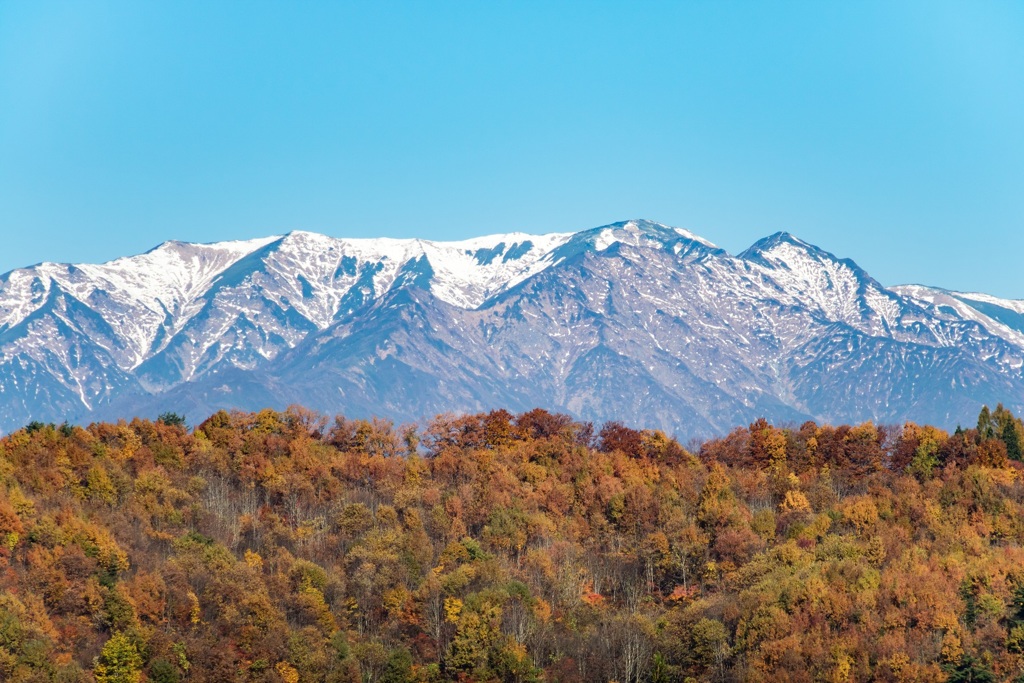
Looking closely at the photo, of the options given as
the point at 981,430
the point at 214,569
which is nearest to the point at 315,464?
the point at 214,569

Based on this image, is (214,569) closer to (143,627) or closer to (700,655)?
(143,627)

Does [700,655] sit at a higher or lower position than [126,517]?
lower

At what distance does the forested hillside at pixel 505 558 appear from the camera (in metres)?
122

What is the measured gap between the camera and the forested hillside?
12206 cm

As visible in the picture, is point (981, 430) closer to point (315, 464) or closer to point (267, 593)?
point (315, 464)

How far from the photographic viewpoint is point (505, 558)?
149125mm

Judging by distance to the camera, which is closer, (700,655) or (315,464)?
(700,655)

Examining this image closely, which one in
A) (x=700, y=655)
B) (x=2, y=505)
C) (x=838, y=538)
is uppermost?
(x=2, y=505)

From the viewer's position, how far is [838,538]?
146750mm

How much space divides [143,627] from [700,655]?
1874 inches

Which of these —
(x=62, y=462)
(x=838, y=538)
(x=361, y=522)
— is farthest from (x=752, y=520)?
(x=62, y=462)

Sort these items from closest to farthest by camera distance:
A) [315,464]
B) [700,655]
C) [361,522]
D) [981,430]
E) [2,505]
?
[700,655] < [2,505] < [361,522] < [315,464] < [981,430]

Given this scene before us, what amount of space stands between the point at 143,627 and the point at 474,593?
29.5m

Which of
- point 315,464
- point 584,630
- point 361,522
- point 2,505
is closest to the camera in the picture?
point 584,630
